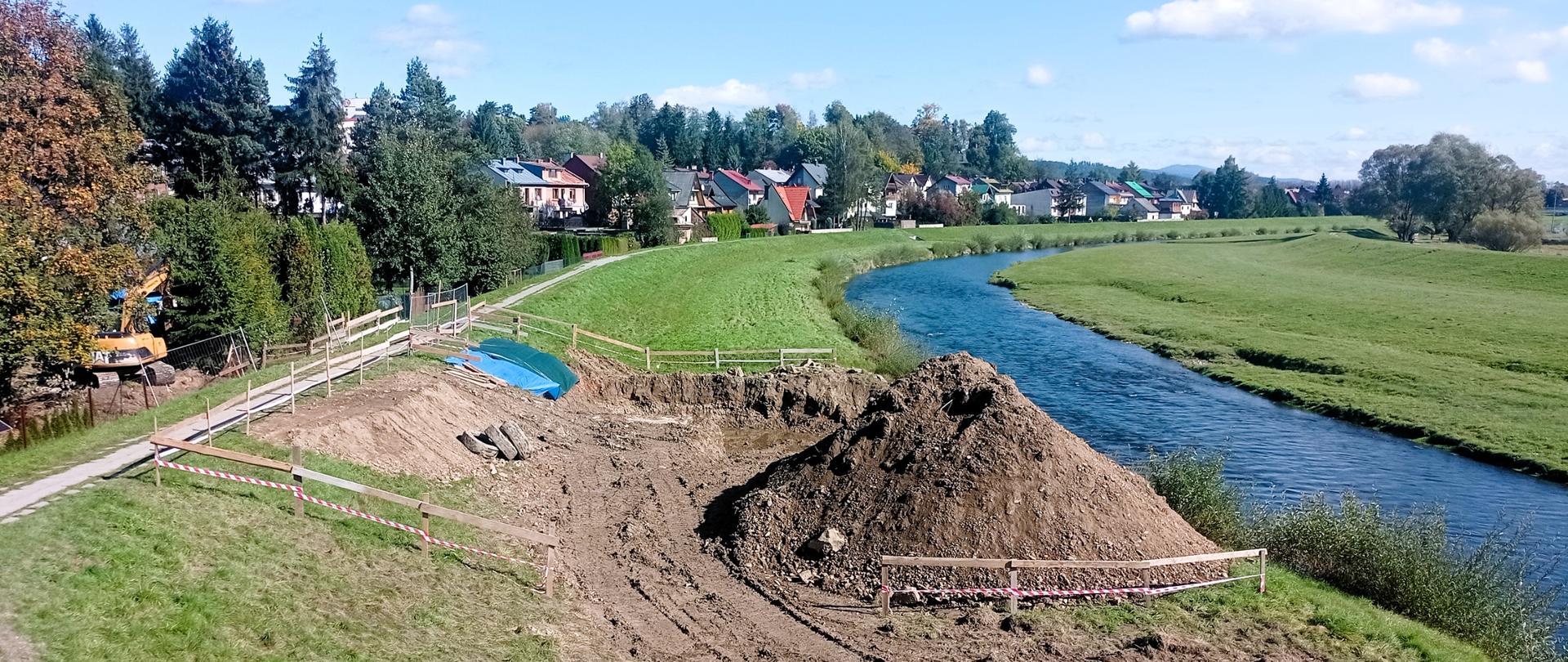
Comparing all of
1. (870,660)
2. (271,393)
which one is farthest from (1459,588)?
(271,393)

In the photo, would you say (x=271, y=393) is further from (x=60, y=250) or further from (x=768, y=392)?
(x=768, y=392)

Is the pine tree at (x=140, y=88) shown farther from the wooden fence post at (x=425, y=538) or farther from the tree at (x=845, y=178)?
the tree at (x=845, y=178)

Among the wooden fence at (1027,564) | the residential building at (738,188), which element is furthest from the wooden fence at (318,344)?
the residential building at (738,188)

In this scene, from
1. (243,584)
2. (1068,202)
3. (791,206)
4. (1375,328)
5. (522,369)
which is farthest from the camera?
(1068,202)

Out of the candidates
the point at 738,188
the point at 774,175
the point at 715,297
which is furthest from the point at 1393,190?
the point at 715,297

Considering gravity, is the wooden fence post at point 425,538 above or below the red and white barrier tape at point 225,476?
below

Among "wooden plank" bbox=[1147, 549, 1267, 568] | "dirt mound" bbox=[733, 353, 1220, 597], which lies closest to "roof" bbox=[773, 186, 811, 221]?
"dirt mound" bbox=[733, 353, 1220, 597]

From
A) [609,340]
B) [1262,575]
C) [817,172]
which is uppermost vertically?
[817,172]

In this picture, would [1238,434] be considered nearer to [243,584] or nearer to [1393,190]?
[243,584]
